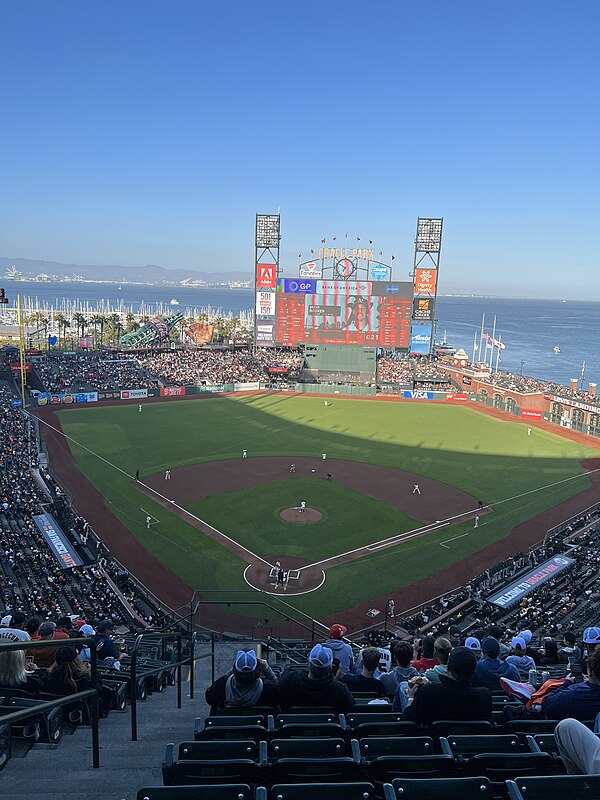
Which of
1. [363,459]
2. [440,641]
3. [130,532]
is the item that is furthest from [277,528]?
[440,641]

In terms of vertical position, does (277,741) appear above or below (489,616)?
above

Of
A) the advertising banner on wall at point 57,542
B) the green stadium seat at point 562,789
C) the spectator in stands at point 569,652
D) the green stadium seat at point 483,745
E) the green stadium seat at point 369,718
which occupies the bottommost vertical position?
the advertising banner on wall at point 57,542

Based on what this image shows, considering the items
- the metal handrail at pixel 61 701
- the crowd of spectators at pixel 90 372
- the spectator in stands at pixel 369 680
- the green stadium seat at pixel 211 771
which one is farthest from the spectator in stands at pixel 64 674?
the crowd of spectators at pixel 90 372

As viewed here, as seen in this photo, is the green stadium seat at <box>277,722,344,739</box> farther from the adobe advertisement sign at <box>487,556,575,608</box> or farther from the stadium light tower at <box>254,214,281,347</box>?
the stadium light tower at <box>254,214,281,347</box>

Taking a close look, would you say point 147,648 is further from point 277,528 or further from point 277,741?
point 277,528

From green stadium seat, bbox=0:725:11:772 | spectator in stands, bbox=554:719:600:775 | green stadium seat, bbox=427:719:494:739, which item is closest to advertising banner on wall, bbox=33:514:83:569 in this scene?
green stadium seat, bbox=0:725:11:772

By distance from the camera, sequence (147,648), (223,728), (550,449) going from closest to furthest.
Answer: (223,728) < (147,648) < (550,449)

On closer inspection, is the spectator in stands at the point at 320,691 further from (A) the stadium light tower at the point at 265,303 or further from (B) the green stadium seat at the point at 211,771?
(A) the stadium light tower at the point at 265,303
